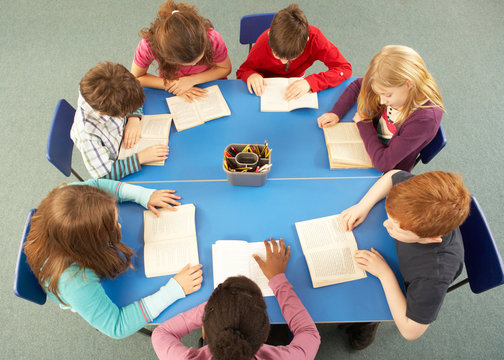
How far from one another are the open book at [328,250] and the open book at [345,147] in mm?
291

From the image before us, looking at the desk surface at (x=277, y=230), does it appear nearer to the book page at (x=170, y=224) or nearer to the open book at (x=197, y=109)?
the book page at (x=170, y=224)

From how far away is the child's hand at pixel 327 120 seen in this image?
5.31ft

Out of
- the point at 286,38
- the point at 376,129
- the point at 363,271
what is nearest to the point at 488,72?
the point at 376,129

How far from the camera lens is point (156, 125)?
5.38 ft

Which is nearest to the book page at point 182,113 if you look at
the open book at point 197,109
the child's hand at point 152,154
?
the open book at point 197,109

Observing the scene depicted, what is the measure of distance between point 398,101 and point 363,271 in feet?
2.44

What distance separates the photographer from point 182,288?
120cm

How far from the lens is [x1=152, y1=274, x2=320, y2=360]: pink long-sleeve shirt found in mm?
1103

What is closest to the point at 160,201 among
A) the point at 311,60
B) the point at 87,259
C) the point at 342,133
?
the point at 87,259

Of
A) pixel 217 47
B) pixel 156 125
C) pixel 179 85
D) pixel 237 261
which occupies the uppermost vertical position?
pixel 217 47

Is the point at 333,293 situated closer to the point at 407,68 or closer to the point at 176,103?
the point at 407,68

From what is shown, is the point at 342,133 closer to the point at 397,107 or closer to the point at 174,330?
the point at 397,107

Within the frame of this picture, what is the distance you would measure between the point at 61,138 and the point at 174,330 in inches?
42.8

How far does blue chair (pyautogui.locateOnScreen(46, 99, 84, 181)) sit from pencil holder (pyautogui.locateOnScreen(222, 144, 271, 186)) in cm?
83
